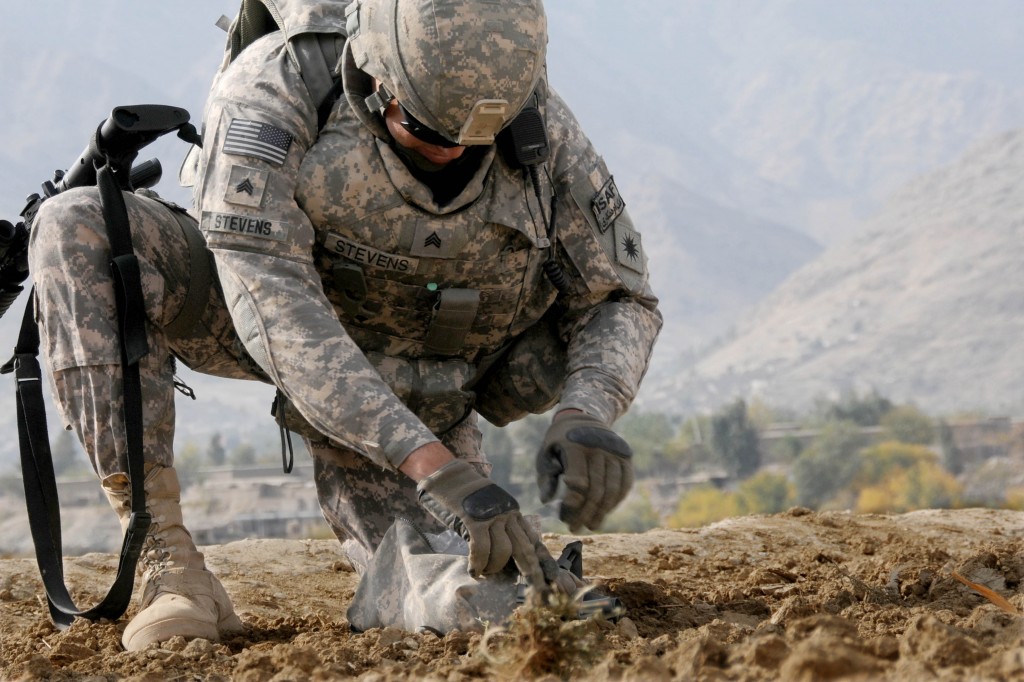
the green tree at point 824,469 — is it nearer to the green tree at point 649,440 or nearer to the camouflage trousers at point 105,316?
the green tree at point 649,440

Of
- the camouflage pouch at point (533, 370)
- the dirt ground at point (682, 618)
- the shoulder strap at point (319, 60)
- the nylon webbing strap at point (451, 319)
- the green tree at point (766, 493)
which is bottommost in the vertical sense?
the green tree at point (766, 493)

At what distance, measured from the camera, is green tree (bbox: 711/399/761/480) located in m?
86.0

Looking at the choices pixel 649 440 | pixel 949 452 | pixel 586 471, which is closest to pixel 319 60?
pixel 586 471

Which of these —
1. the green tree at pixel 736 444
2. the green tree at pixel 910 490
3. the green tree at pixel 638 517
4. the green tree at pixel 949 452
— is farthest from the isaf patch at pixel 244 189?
the green tree at pixel 949 452

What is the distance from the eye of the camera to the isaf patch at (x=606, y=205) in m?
4.32

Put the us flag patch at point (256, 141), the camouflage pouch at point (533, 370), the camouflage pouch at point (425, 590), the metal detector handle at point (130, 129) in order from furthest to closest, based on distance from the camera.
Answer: the camouflage pouch at point (533, 370) → the metal detector handle at point (130, 129) → the us flag patch at point (256, 141) → the camouflage pouch at point (425, 590)

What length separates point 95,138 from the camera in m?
4.37

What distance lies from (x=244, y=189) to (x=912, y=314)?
13750cm

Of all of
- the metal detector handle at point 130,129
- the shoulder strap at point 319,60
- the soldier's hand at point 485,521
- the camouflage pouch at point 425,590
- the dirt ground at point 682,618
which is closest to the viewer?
the dirt ground at point 682,618

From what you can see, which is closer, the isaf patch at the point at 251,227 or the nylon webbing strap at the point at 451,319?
the isaf patch at the point at 251,227

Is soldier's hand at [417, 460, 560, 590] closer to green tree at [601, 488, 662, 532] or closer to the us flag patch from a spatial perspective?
the us flag patch

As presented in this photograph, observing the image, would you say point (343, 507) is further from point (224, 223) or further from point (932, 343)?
point (932, 343)

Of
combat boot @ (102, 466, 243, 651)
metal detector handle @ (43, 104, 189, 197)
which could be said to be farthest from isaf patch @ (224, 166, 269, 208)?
combat boot @ (102, 466, 243, 651)

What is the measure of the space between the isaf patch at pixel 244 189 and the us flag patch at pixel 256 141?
0.07 metres
